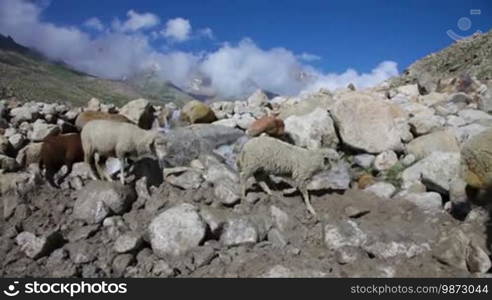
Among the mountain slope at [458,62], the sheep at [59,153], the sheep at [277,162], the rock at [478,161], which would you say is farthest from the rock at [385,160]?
the mountain slope at [458,62]

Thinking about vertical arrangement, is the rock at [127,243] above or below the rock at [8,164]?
below

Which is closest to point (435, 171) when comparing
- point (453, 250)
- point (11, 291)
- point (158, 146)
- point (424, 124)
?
point (453, 250)

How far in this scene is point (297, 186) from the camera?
11.5m

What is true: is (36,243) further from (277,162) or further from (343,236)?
(343,236)

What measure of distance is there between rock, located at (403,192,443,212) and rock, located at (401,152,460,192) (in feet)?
1.74

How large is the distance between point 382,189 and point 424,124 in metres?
4.46

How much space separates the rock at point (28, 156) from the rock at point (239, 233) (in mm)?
5206

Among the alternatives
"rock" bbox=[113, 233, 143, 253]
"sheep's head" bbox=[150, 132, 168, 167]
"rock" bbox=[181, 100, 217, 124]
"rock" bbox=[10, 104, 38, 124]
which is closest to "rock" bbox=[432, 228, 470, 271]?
"rock" bbox=[113, 233, 143, 253]

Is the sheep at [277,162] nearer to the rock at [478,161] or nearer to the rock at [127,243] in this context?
the rock at [127,243]

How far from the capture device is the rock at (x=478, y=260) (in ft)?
27.6

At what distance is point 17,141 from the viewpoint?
41.1 feet

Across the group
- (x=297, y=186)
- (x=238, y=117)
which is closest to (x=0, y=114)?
(x=238, y=117)

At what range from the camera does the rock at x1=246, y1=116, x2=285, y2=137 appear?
46.8 ft

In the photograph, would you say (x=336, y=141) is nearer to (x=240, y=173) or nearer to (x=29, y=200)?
(x=240, y=173)
